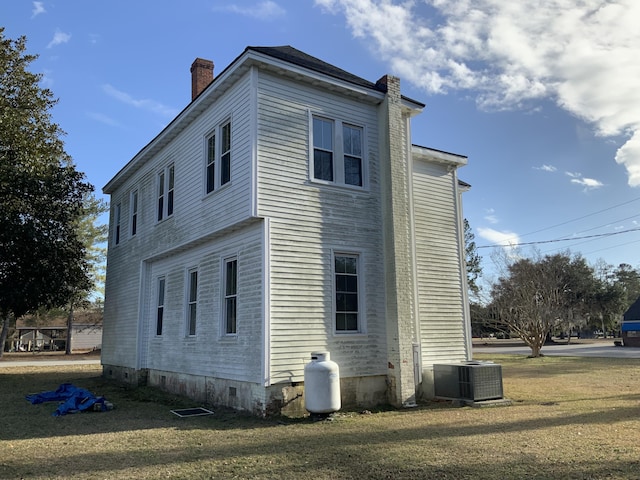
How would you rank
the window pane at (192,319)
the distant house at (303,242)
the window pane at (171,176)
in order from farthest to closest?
the window pane at (171,176)
the window pane at (192,319)
the distant house at (303,242)

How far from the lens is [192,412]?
1084cm

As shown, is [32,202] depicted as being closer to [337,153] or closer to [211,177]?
[211,177]

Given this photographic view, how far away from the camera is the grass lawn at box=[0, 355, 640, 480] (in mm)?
6000

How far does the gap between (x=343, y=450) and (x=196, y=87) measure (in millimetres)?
13016

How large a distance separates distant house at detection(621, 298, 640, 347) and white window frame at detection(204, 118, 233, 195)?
4700cm

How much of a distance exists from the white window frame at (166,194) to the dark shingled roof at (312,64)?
5.00 meters

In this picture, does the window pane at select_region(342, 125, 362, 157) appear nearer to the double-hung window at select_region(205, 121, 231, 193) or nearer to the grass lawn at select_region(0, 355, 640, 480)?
the double-hung window at select_region(205, 121, 231, 193)

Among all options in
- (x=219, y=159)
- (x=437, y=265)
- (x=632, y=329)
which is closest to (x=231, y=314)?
(x=219, y=159)

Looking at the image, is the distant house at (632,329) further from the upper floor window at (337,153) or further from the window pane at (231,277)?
the window pane at (231,277)

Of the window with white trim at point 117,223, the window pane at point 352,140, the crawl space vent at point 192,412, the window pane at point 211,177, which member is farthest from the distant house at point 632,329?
the crawl space vent at point 192,412

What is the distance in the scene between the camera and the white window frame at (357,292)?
11125 millimetres

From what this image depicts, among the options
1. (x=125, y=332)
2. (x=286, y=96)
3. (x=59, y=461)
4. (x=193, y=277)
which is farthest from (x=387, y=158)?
(x=125, y=332)

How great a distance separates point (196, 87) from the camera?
1642 cm

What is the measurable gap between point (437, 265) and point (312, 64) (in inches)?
247
